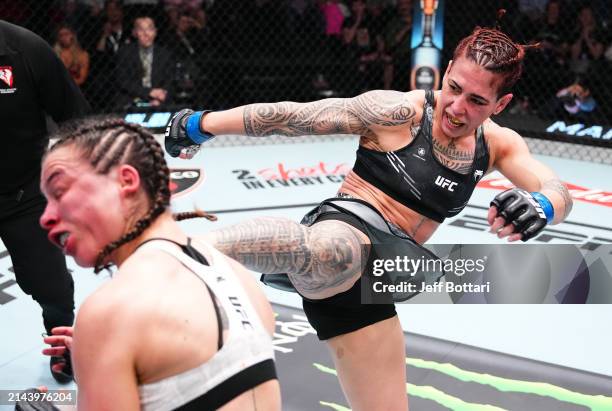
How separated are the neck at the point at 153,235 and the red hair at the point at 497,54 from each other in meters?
1.04

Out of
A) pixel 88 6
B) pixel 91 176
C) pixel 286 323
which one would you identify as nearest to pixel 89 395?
pixel 91 176

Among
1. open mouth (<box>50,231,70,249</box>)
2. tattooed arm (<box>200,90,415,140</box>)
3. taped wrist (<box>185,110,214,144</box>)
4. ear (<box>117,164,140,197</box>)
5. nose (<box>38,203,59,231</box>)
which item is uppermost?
tattooed arm (<box>200,90,415,140</box>)

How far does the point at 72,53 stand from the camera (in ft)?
18.3

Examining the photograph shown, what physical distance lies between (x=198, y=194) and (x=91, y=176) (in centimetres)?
350

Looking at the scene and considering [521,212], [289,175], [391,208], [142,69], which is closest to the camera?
[521,212]

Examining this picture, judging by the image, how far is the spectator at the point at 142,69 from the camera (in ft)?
18.7

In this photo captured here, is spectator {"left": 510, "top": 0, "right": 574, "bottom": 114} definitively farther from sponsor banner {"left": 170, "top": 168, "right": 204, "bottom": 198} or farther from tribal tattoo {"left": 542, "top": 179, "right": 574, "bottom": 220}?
tribal tattoo {"left": 542, "top": 179, "right": 574, "bottom": 220}

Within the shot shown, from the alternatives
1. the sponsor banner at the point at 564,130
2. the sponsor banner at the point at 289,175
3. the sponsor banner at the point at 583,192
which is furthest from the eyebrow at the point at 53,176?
the sponsor banner at the point at 564,130

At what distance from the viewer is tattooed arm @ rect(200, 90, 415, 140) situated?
1.95 meters

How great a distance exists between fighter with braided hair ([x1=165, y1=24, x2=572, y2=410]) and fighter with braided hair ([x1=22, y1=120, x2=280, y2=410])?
706 mm

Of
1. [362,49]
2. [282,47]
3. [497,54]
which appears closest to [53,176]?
[497,54]

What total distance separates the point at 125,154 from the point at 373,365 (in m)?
1.06

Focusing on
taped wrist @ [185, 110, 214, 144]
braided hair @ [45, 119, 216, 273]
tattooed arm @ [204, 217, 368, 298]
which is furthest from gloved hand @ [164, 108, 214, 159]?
braided hair @ [45, 119, 216, 273]

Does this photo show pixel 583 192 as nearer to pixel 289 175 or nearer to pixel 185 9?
pixel 289 175
